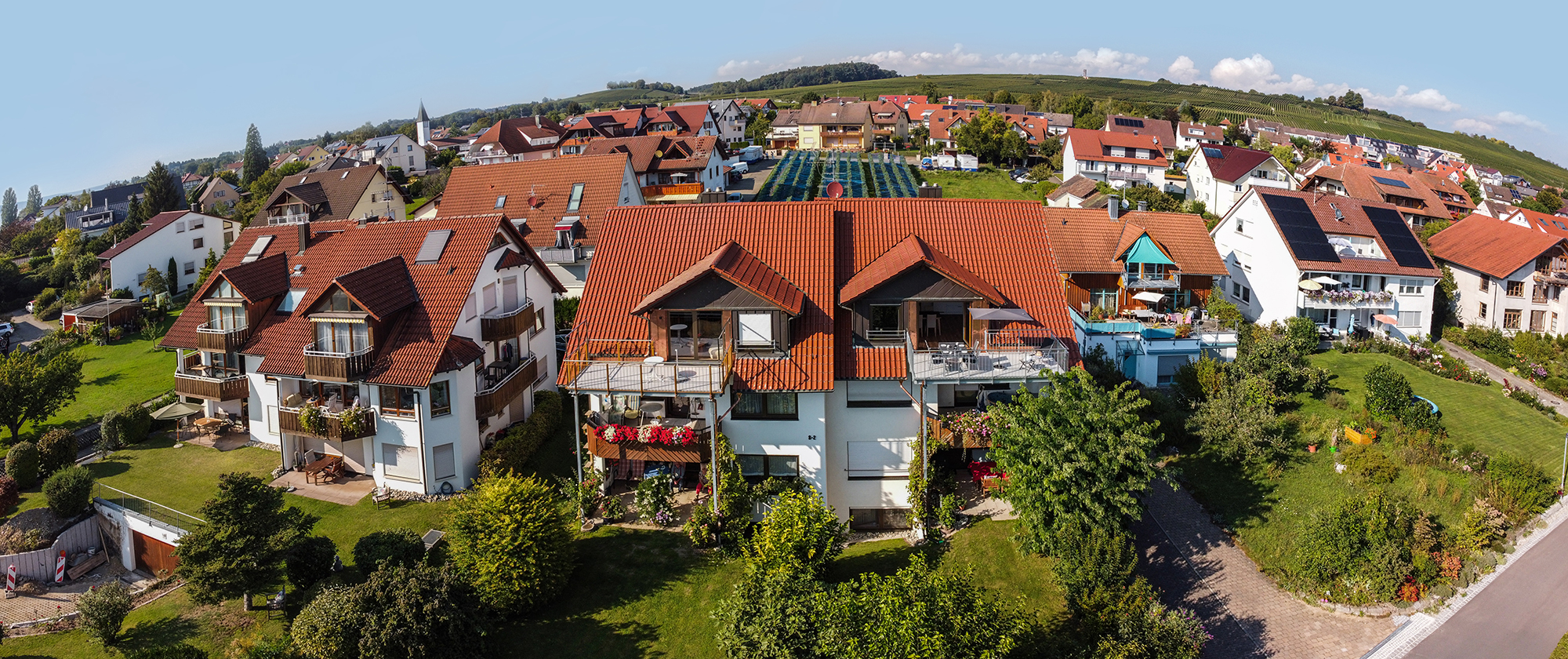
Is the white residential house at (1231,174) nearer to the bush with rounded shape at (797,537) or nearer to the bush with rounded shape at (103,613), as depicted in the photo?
the bush with rounded shape at (797,537)

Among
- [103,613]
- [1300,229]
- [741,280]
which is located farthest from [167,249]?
[1300,229]

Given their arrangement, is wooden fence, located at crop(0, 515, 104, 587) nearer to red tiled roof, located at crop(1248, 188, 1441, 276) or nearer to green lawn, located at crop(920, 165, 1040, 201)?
red tiled roof, located at crop(1248, 188, 1441, 276)

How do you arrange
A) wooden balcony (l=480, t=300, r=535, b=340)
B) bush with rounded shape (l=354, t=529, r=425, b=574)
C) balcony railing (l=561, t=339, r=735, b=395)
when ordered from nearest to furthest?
bush with rounded shape (l=354, t=529, r=425, b=574) < balcony railing (l=561, t=339, r=735, b=395) < wooden balcony (l=480, t=300, r=535, b=340)

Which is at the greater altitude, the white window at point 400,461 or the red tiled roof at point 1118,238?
the red tiled roof at point 1118,238

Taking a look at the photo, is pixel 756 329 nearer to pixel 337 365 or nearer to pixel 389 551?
pixel 389 551

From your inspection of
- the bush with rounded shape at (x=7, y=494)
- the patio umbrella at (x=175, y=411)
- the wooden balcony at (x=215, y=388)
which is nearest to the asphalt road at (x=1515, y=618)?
the wooden balcony at (x=215, y=388)

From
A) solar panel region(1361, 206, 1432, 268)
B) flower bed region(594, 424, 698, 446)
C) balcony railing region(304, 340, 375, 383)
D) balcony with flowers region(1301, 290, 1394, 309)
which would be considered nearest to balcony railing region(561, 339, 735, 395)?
flower bed region(594, 424, 698, 446)
